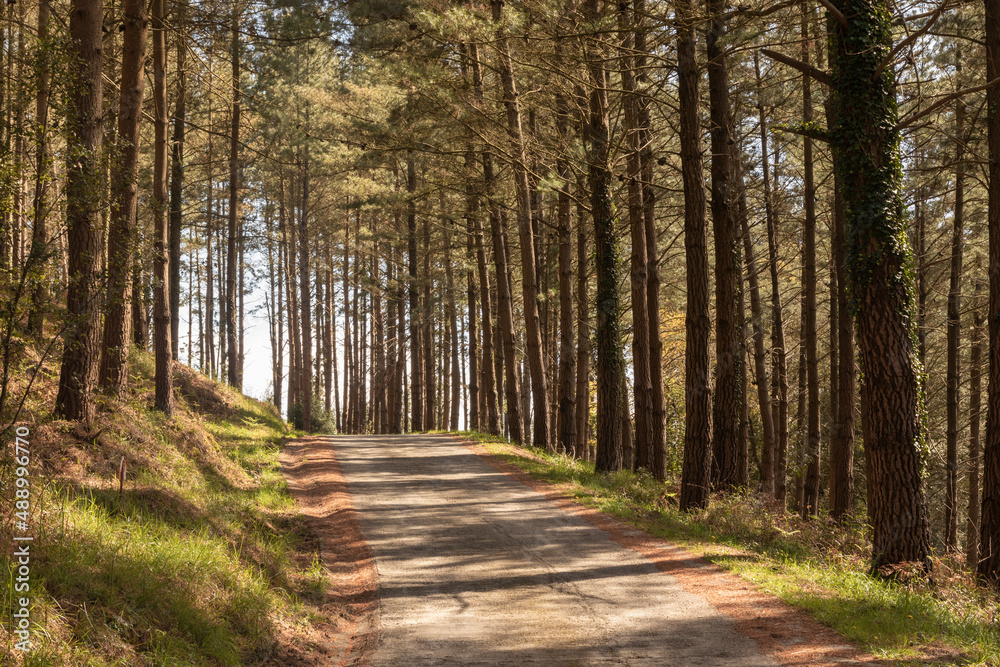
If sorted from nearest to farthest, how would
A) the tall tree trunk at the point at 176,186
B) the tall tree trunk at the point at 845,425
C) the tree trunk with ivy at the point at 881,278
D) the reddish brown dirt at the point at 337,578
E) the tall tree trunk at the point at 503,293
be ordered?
the reddish brown dirt at the point at 337,578, the tree trunk with ivy at the point at 881,278, the tall tree trunk at the point at 845,425, the tall tree trunk at the point at 176,186, the tall tree trunk at the point at 503,293

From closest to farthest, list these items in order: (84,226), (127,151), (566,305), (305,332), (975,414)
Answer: (84,226) < (127,151) < (566,305) < (975,414) < (305,332)

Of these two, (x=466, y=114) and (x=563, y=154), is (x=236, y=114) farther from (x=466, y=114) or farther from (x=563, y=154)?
(x=563, y=154)

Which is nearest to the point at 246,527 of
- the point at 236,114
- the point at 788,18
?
the point at 788,18

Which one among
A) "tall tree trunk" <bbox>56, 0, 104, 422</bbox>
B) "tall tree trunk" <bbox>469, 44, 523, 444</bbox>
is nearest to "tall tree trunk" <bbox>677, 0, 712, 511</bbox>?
"tall tree trunk" <bbox>469, 44, 523, 444</bbox>

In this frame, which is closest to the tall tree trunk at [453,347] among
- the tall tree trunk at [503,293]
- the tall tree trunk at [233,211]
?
the tall tree trunk at [233,211]

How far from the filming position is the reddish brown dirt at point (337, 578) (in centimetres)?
583

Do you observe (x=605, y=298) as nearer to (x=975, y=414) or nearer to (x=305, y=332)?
(x=975, y=414)

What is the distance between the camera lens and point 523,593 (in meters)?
7.09

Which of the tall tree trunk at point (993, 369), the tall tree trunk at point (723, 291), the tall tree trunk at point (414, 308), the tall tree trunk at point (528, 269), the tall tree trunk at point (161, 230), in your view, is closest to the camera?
the tall tree trunk at point (993, 369)

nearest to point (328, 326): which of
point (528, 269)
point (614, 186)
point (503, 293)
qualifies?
point (503, 293)

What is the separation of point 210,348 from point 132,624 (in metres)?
38.8

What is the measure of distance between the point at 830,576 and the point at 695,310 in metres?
4.52

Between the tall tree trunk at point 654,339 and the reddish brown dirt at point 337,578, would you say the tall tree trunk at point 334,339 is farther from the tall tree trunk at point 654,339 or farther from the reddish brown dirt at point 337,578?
the reddish brown dirt at point 337,578

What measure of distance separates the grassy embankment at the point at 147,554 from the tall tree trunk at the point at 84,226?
33cm
